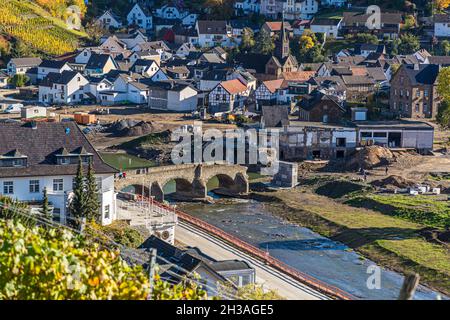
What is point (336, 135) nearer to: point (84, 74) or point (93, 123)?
point (93, 123)

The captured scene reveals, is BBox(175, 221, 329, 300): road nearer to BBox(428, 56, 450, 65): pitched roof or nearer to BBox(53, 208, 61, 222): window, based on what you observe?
BBox(53, 208, 61, 222): window

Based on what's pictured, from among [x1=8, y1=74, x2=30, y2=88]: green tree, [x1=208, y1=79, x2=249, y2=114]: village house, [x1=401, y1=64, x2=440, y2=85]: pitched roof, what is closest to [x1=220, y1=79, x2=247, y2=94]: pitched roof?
[x1=208, y1=79, x2=249, y2=114]: village house

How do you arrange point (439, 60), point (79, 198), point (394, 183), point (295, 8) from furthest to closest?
point (295, 8) < point (439, 60) < point (394, 183) < point (79, 198)

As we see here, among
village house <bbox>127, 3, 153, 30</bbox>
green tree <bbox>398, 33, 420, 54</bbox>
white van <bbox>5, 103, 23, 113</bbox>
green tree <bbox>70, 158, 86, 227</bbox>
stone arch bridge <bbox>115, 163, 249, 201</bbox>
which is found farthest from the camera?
village house <bbox>127, 3, 153, 30</bbox>

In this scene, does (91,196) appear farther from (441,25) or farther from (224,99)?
(441,25)

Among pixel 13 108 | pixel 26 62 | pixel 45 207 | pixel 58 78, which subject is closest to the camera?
pixel 45 207

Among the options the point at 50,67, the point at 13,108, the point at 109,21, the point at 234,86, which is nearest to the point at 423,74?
the point at 234,86
